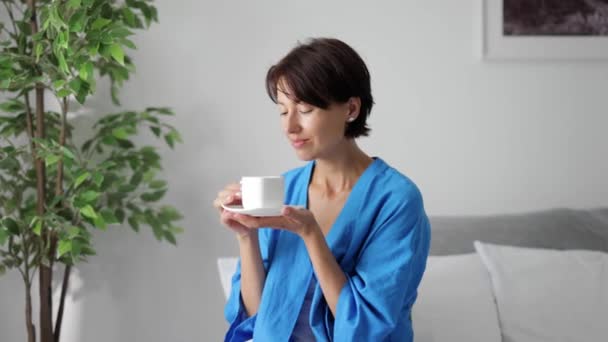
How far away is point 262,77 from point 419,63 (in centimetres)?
51

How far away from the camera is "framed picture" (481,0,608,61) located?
99.4 inches

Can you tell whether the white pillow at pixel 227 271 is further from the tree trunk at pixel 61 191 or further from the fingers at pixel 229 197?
the fingers at pixel 229 197

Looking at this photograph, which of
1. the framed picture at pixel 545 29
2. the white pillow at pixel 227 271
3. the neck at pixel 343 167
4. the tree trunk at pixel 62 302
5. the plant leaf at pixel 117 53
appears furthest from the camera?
the framed picture at pixel 545 29

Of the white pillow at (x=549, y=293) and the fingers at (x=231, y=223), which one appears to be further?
the white pillow at (x=549, y=293)

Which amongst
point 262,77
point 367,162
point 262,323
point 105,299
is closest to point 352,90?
point 367,162

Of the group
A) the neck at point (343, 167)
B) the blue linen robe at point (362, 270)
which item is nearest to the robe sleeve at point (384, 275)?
the blue linen robe at point (362, 270)

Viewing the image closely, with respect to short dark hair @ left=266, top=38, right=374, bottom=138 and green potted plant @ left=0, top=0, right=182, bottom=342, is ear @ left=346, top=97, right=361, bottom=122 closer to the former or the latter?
short dark hair @ left=266, top=38, right=374, bottom=138

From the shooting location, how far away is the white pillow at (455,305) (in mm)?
1933

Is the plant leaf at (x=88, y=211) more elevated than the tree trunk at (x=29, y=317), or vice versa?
the plant leaf at (x=88, y=211)

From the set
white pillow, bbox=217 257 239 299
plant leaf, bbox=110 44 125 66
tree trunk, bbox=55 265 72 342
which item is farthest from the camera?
tree trunk, bbox=55 265 72 342

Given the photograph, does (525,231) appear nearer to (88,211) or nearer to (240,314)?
(240,314)

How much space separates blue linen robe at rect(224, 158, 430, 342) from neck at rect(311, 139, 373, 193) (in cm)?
5

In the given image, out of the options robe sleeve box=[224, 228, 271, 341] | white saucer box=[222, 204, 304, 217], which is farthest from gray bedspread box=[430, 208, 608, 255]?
white saucer box=[222, 204, 304, 217]

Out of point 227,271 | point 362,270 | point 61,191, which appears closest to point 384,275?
point 362,270
